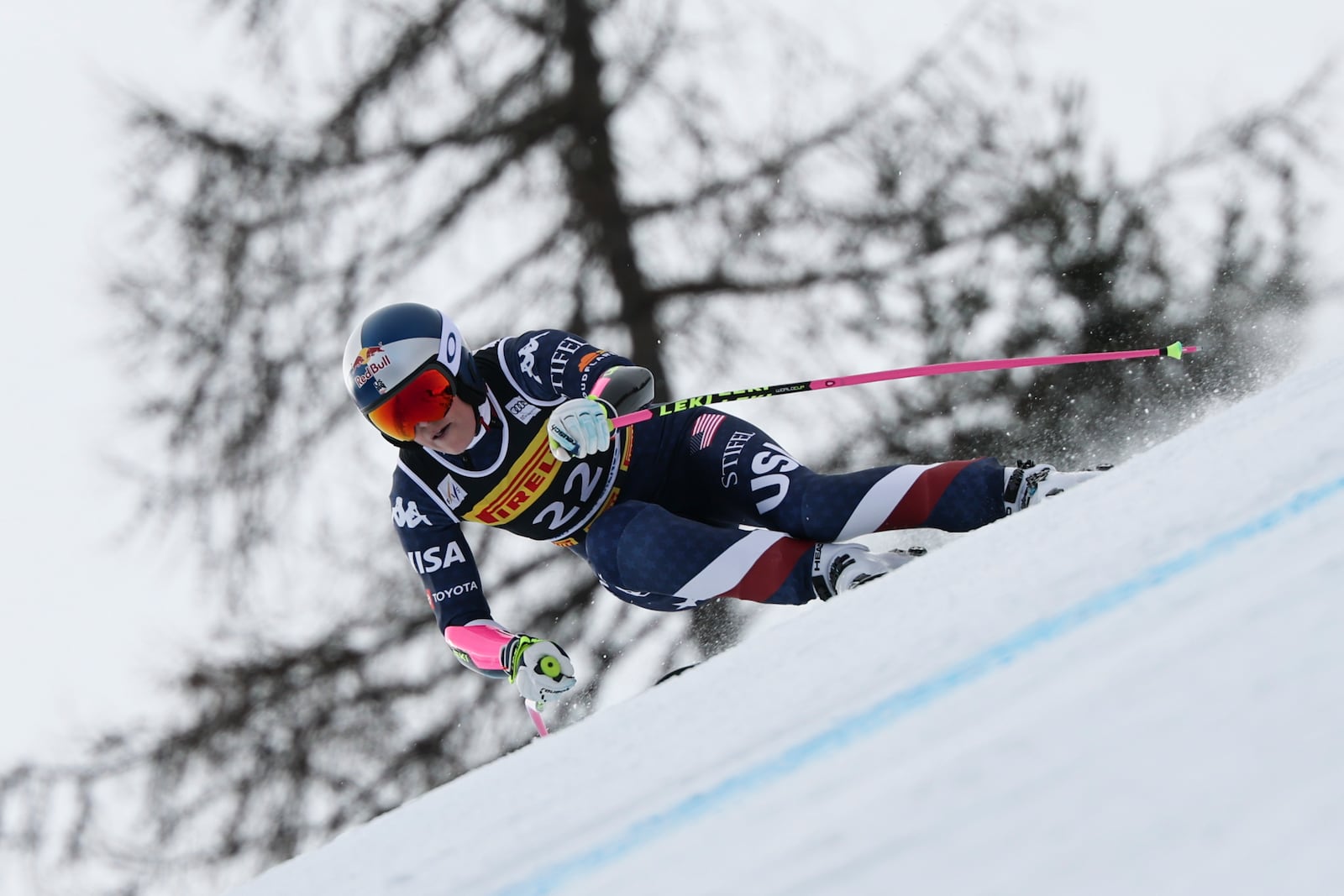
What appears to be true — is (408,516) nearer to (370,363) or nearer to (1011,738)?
(370,363)

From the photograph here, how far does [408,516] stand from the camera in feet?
10.7

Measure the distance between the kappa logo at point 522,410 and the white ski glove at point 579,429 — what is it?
32 cm

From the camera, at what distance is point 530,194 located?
7.42 m

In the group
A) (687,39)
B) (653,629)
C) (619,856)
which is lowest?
(619,856)

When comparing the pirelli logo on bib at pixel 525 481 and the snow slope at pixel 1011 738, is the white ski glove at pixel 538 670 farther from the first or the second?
the snow slope at pixel 1011 738

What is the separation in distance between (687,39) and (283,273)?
2800 mm

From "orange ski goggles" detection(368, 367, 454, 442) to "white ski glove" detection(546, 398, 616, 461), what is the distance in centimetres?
33

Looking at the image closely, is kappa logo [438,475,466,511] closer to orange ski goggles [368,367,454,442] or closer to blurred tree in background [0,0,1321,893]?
orange ski goggles [368,367,454,442]

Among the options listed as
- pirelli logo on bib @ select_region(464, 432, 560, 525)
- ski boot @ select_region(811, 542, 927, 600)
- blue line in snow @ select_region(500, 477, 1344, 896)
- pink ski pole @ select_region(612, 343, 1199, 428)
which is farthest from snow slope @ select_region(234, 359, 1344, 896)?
pirelli logo on bib @ select_region(464, 432, 560, 525)

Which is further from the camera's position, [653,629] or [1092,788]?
[653,629]

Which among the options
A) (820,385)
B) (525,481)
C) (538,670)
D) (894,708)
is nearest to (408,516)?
(525,481)

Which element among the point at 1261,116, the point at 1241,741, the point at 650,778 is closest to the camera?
the point at 1241,741

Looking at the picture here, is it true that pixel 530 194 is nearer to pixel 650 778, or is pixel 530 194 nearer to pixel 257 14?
pixel 257 14

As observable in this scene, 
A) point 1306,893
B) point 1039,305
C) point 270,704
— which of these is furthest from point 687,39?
point 1306,893
